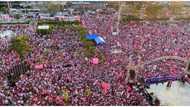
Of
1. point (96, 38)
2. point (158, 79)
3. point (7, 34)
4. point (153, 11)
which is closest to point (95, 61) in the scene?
point (158, 79)

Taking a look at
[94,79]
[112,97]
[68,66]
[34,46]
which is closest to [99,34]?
[34,46]

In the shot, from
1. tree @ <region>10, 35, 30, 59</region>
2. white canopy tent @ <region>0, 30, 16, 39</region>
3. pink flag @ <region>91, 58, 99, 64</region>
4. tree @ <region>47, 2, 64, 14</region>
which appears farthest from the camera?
tree @ <region>47, 2, 64, 14</region>

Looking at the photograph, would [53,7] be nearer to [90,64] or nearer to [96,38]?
[96,38]

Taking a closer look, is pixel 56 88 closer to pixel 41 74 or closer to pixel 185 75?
pixel 41 74

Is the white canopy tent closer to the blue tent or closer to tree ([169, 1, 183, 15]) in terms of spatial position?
the blue tent

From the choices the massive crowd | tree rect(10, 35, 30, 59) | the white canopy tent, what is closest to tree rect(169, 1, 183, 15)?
the massive crowd

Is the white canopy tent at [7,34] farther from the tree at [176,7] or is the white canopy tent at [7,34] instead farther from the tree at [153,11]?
the tree at [176,7]
